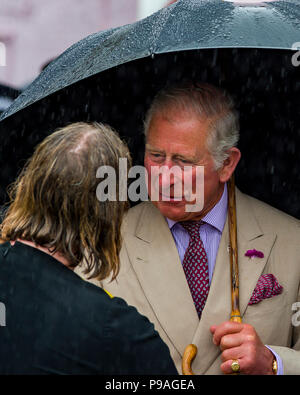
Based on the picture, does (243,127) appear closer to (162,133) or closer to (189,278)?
(162,133)

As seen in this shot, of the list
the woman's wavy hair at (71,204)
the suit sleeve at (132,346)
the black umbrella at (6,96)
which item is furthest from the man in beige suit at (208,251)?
the black umbrella at (6,96)

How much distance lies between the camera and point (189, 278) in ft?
11.2

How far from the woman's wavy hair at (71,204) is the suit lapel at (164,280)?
0.95 m

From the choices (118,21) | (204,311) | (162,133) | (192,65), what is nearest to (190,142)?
(162,133)

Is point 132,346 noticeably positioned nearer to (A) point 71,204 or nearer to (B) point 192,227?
(A) point 71,204

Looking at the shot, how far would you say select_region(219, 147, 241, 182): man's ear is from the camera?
352 centimetres

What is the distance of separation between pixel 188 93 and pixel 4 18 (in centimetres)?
704

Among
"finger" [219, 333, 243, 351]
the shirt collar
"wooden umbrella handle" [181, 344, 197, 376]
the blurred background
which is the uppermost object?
the blurred background

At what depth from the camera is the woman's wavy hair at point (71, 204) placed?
2289 mm

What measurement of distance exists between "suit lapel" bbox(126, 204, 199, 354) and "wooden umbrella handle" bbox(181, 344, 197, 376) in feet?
0.29

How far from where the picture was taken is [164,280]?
3352mm

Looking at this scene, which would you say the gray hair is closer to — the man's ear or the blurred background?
the man's ear

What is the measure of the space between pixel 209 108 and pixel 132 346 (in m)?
1.54

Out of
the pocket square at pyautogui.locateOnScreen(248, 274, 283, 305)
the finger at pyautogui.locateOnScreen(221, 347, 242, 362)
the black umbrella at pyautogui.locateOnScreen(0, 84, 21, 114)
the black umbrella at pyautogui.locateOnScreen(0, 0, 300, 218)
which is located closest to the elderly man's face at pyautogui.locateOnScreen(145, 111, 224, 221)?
the black umbrella at pyautogui.locateOnScreen(0, 0, 300, 218)
